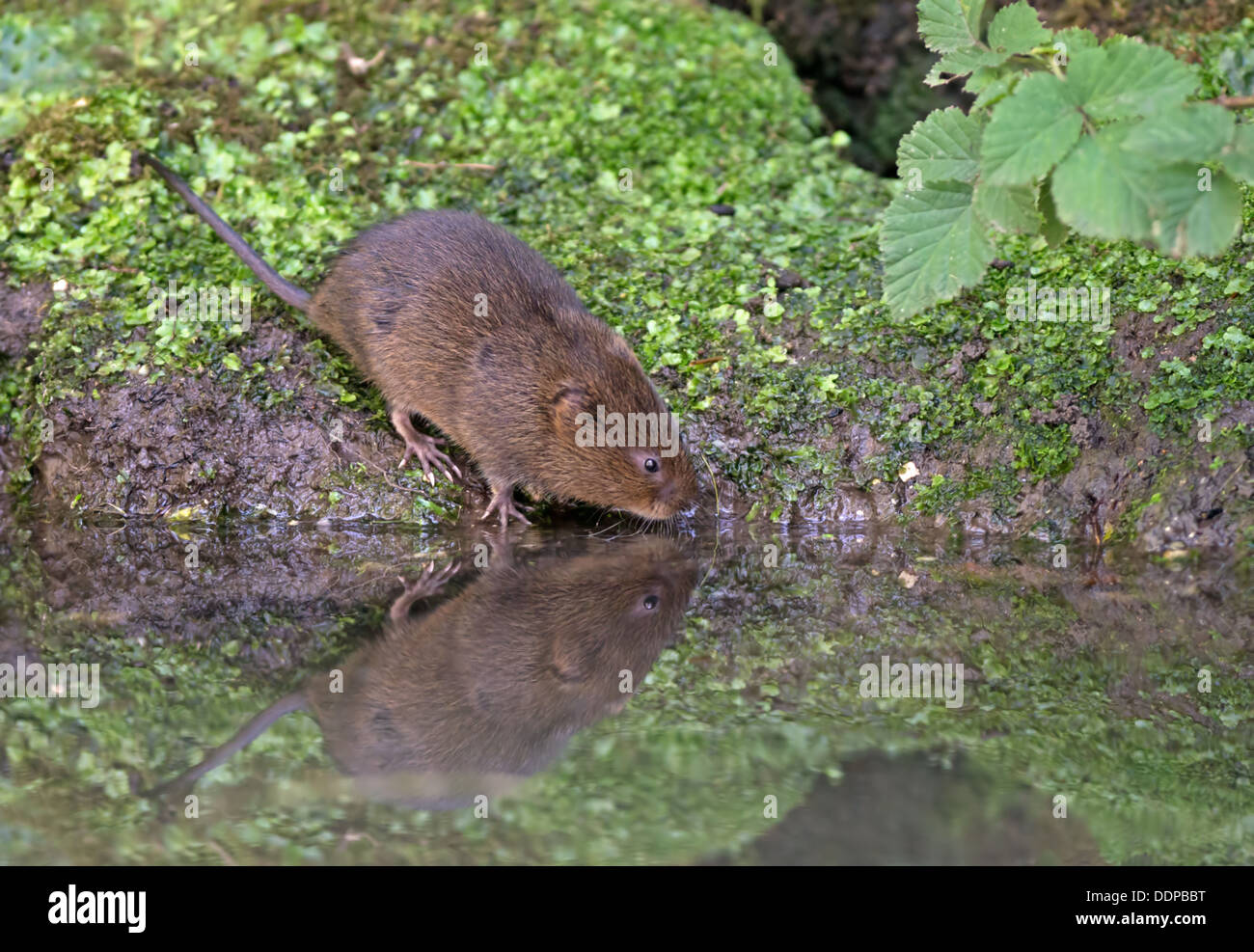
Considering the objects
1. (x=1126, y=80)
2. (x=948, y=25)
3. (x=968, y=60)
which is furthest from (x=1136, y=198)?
(x=948, y=25)

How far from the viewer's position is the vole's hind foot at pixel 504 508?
5125 millimetres

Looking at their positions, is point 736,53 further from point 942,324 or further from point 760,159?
point 942,324

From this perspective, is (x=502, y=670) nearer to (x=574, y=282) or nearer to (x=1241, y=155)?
(x=1241, y=155)

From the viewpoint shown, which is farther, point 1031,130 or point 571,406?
point 571,406

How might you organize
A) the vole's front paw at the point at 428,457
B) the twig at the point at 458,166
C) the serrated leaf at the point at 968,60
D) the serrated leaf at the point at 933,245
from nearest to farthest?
1. the serrated leaf at the point at 968,60
2. the serrated leaf at the point at 933,245
3. the vole's front paw at the point at 428,457
4. the twig at the point at 458,166

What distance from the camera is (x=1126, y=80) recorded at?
3.16m

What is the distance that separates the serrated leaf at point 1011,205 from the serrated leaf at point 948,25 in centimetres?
53

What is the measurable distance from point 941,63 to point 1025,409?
5.75 ft

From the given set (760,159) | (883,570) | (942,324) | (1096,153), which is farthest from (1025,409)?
(760,159)

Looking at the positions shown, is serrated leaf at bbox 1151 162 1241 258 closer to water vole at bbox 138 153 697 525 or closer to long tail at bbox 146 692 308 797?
water vole at bbox 138 153 697 525

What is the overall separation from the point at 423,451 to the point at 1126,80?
3.27 m

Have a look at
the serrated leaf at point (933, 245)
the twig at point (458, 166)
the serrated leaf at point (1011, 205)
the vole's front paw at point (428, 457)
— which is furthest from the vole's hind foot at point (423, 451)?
the serrated leaf at point (1011, 205)

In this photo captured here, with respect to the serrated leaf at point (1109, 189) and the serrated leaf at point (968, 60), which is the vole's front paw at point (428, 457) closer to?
the serrated leaf at point (968, 60)

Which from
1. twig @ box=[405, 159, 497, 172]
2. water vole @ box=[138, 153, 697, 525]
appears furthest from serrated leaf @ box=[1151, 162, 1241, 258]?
twig @ box=[405, 159, 497, 172]
